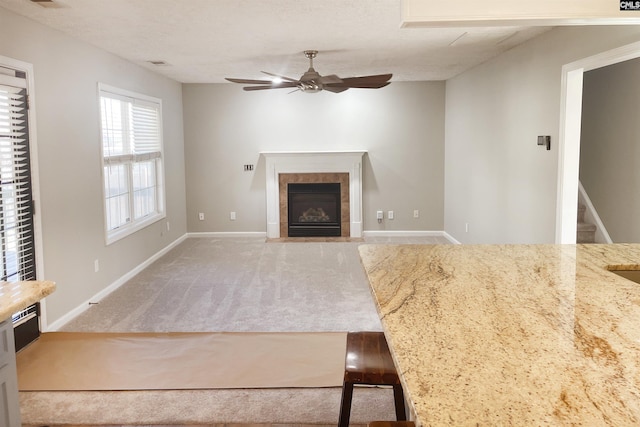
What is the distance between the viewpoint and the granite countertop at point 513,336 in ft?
A: 3.38

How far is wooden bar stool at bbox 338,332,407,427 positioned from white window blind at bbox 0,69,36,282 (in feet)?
9.52

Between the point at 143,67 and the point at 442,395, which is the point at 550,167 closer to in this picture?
the point at 442,395

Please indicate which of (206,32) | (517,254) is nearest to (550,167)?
(517,254)

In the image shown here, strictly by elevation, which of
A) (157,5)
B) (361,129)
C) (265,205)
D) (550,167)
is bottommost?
(265,205)

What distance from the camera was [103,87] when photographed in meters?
5.48

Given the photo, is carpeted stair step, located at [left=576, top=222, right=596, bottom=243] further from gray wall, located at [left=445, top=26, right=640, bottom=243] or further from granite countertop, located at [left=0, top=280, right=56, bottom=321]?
granite countertop, located at [left=0, top=280, right=56, bottom=321]

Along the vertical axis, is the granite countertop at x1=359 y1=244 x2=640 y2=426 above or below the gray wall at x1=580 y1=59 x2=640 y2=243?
below

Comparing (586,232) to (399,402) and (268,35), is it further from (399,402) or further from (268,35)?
(399,402)

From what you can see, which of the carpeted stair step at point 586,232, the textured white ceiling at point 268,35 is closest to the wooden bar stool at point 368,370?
the textured white ceiling at point 268,35

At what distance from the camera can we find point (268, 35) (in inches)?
192

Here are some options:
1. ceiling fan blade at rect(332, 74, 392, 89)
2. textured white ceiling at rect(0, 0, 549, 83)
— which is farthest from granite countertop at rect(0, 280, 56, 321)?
ceiling fan blade at rect(332, 74, 392, 89)

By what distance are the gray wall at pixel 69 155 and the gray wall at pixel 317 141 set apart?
2.65m

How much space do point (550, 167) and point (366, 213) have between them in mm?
4311

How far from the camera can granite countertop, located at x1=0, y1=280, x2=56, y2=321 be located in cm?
175
